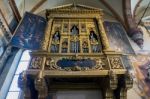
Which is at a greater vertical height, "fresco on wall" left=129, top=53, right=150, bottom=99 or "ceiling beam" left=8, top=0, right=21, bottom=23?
"ceiling beam" left=8, top=0, right=21, bottom=23

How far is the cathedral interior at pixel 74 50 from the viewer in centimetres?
706

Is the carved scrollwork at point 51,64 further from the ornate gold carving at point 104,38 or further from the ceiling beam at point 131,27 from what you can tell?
the ceiling beam at point 131,27

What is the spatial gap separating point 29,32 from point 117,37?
3606 millimetres

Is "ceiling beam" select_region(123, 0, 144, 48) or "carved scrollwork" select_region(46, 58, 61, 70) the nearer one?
"carved scrollwork" select_region(46, 58, 61, 70)

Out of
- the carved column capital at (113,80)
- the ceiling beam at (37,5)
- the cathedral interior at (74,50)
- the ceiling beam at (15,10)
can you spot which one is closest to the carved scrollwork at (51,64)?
the cathedral interior at (74,50)

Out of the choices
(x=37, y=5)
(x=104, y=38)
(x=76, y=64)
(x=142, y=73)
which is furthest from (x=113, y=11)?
(x=76, y=64)

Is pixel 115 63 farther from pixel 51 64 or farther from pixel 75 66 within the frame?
pixel 51 64

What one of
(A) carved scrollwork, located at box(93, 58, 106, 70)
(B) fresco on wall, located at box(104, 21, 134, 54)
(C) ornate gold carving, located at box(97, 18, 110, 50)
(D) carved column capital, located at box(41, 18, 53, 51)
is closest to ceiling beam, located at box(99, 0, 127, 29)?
(B) fresco on wall, located at box(104, 21, 134, 54)

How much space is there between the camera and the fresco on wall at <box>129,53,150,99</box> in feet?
28.4

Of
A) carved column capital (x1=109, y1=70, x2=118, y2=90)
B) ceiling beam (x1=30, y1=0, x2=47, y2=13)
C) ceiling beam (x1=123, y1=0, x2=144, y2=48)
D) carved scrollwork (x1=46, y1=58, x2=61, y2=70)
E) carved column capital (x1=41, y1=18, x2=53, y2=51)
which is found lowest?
carved column capital (x1=109, y1=70, x2=118, y2=90)

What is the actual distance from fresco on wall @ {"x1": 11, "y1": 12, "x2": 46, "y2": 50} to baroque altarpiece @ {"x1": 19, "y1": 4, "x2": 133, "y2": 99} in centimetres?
119

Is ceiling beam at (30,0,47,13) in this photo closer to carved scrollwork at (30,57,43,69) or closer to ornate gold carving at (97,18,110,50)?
ornate gold carving at (97,18,110,50)

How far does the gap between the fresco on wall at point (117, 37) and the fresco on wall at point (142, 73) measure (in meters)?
0.44

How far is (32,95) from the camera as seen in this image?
7.14 metres
